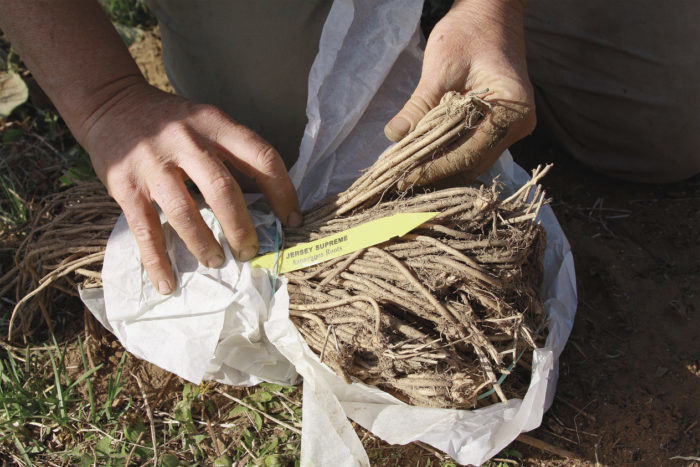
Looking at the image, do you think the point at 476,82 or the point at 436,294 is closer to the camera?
the point at 436,294

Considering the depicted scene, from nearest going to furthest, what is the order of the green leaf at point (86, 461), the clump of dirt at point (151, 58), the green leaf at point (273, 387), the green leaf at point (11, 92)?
the green leaf at point (86, 461)
the green leaf at point (273, 387)
the green leaf at point (11, 92)
the clump of dirt at point (151, 58)

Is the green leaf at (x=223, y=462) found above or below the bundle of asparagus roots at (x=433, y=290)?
below

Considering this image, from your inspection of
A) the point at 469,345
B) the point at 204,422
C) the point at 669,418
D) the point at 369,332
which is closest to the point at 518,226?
the point at 469,345

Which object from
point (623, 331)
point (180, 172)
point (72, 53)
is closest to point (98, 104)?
point (72, 53)

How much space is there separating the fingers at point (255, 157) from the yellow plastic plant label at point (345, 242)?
137mm

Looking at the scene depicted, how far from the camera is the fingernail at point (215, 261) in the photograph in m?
1.21

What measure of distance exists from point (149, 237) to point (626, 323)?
131 cm

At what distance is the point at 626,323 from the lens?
156 cm

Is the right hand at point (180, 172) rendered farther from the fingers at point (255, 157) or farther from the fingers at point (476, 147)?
the fingers at point (476, 147)

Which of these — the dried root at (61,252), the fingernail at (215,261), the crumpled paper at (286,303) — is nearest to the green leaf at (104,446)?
the crumpled paper at (286,303)

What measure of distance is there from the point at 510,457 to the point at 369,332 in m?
0.54

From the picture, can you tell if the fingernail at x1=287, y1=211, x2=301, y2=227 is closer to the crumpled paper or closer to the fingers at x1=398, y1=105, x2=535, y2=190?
the crumpled paper

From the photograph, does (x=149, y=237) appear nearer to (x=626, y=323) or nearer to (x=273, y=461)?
(x=273, y=461)

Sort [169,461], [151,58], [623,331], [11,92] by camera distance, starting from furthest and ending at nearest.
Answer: [151,58]
[11,92]
[623,331]
[169,461]
